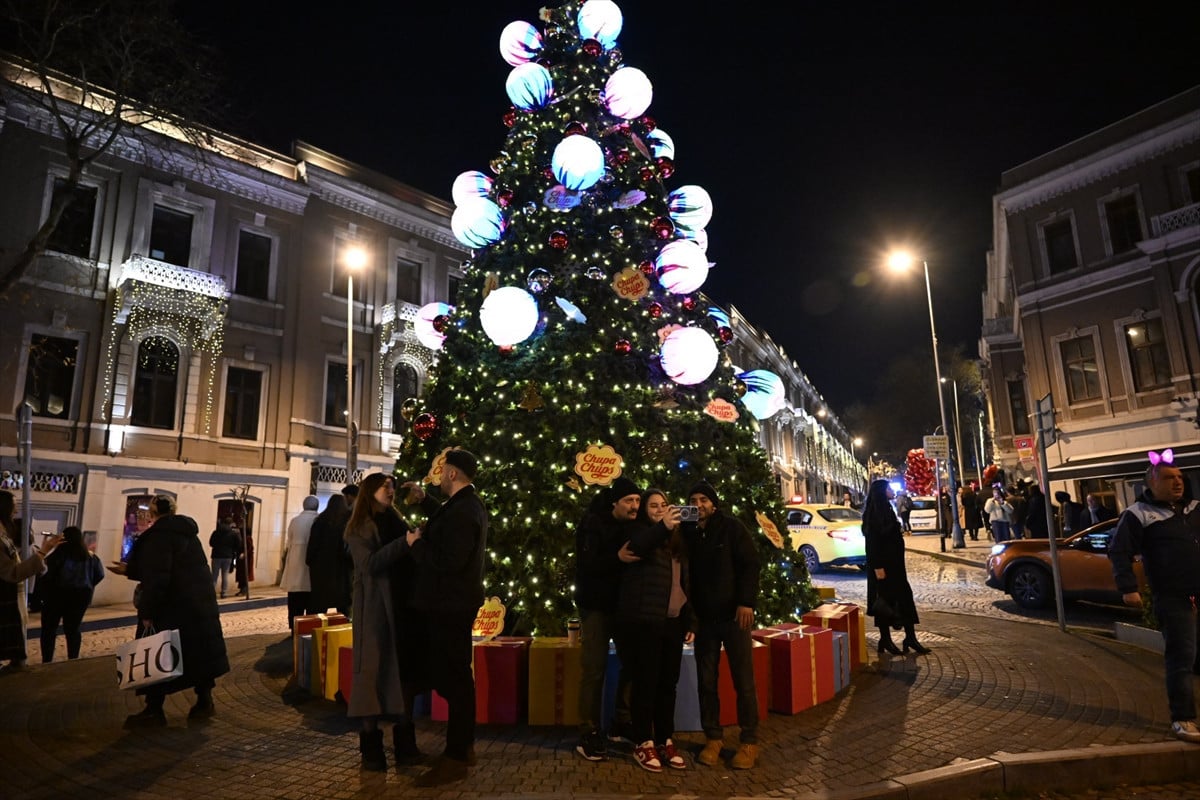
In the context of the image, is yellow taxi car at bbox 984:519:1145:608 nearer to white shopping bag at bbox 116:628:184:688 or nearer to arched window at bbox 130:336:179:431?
white shopping bag at bbox 116:628:184:688

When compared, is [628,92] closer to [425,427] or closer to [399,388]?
[425,427]

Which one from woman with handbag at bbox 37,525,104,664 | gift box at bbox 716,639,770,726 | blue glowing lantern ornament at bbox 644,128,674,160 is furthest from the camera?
blue glowing lantern ornament at bbox 644,128,674,160

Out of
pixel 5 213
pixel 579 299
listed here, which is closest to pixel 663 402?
pixel 579 299

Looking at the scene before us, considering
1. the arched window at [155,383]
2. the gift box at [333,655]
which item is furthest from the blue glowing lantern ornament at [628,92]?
the arched window at [155,383]

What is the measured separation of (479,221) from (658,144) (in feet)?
9.52

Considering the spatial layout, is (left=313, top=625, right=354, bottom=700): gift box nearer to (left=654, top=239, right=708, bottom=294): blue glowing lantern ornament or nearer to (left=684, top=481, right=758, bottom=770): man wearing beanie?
(left=684, top=481, right=758, bottom=770): man wearing beanie

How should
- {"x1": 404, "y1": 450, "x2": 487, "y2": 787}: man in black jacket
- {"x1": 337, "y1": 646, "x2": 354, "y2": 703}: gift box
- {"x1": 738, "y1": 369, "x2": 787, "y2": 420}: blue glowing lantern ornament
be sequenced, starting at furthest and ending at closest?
{"x1": 738, "y1": 369, "x2": 787, "y2": 420}: blue glowing lantern ornament → {"x1": 337, "y1": 646, "x2": 354, "y2": 703}: gift box → {"x1": 404, "y1": 450, "x2": 487, "y2": 787}: man in black jacket

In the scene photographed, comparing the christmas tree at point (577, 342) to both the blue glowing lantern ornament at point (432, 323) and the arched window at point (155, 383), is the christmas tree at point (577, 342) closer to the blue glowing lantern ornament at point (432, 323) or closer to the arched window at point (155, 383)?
the blue glowing lantern ornament at point (432, 323)

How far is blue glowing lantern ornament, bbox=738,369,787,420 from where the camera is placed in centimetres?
842

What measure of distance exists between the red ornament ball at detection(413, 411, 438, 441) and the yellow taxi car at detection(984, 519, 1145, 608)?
363 inches

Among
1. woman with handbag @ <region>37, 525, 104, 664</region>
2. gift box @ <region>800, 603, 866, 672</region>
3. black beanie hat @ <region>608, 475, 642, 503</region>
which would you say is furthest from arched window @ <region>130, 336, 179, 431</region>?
gift box @ <region>800, 603, 866, 672</region>

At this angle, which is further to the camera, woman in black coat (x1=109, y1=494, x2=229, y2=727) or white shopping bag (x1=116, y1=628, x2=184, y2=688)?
woman in black coat (x1=109, y1=494, x2=229, y2=727)

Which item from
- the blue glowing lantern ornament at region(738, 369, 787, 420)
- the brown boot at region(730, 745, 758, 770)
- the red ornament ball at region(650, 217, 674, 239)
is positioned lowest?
the brown boot at region(730, 745, 758, 770)

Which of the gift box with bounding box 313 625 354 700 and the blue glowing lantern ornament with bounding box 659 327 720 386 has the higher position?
the blue glowing lantern ornament with bounding box 659 327 720 386
